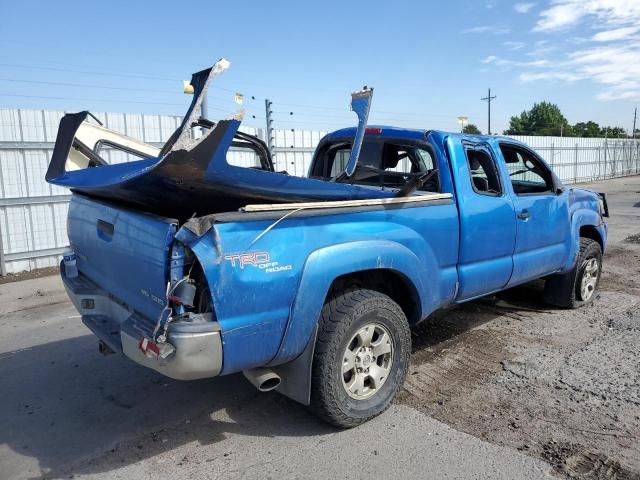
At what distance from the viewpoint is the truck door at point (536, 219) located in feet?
15.7

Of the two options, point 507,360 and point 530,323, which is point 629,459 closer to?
point 507,360

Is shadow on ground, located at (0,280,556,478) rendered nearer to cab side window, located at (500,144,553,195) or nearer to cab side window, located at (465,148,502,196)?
cab side window, located at (465,148,502,196)

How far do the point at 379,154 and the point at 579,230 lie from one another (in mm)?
2699

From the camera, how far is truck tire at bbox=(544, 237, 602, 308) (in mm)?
5789

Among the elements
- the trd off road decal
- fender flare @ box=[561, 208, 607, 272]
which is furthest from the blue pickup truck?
fender flare @ box=[561, 208, 607, 272]

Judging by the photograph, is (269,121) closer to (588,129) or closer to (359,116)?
(359,116)

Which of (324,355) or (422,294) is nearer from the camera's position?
(324,355)

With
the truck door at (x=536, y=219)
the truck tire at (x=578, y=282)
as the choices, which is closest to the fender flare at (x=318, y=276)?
the truck door at (x=536, y=219)

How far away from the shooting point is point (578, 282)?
591 cm

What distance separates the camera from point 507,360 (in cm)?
449

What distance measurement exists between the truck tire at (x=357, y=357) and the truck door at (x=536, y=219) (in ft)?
5.88

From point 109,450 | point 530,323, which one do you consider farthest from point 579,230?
point 109,450

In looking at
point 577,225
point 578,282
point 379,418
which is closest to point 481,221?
point 379,418

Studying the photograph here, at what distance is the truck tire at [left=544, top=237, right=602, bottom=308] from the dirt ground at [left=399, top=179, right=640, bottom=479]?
0.43 feet
